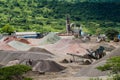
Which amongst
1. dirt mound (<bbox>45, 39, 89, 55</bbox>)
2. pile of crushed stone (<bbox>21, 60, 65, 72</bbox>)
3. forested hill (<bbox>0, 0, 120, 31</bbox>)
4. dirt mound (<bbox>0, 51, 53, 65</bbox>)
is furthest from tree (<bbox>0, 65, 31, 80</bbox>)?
forested hill (<bbox>0, 0, 120, 31</bbox>)

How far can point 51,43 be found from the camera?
75.0 m

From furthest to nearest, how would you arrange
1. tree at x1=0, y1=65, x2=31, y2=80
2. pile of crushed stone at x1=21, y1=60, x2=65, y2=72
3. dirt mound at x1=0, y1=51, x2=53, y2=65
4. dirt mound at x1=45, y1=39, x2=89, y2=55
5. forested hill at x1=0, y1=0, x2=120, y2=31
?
forested hill at x1=0, y1=0, x2=120, y2=31, dirt mound at x1=45, y1=39, x2=89, y2=55, dirt mound at x1=0, y1=51, x2=53, y2=65, pile of crushed stone at x1=21, y1=60, x2=65, y2=72, tree at x1=0, y1=65, x2=31, y2=80

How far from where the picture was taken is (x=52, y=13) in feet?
568

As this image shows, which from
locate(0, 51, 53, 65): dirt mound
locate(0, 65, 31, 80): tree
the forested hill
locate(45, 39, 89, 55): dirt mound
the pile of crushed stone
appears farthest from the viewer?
the forested hill

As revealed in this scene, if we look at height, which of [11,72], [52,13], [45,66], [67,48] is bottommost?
[52,13]

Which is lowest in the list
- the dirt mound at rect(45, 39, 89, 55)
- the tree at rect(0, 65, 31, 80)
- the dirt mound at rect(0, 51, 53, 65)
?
the dirt mound at rect(45, 39, 89, 55)

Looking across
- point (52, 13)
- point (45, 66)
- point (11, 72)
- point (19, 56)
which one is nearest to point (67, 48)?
point (19, 56)

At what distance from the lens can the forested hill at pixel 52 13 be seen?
148 m

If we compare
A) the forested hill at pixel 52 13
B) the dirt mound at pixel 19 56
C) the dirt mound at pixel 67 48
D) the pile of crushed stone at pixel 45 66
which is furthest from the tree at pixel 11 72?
the forested hill at pixel 52 13

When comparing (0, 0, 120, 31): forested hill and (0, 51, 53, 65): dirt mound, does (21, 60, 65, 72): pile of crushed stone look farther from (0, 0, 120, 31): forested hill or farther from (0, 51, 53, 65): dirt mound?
(0, 0, 120, 31): forested hill

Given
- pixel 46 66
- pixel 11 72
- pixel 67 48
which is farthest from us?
pixel 67 48

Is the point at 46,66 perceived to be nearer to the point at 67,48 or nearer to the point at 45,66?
the point at 45,66

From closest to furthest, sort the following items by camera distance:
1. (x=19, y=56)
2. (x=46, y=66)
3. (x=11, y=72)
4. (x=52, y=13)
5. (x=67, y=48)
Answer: (x=11, y=72) < (x=46, y=66) < (x=19, y=56) < (x=67, y=48) < (x=52, y=13)

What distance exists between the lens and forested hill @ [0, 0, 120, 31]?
14804 centimetres
